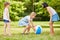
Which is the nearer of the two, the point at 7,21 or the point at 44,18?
the point at 7,21

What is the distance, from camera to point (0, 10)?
89.7 ft

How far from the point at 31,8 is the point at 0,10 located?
2962 centimetres

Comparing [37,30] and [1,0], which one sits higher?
[1,0]

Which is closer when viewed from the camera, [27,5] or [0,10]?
[0,10]

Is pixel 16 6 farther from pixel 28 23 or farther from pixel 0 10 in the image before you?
pixel 28 23

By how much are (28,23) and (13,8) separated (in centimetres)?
1935

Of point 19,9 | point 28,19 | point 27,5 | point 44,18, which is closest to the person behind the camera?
point 28,19

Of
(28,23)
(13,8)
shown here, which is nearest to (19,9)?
(13,8)

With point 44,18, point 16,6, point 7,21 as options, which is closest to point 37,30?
point 7,21

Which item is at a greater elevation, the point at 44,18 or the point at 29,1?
the point at 29,1

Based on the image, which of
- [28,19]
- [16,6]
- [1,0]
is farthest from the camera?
[16,6]

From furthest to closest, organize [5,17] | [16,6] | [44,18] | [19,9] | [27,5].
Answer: [27,5], [44,18], [19,9], [16,6], [5,17]

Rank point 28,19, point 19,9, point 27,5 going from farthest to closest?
point 27,5 → point 19,9 → point 28,19

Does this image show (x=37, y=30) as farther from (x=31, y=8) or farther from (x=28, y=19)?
(x=31, y=8)
